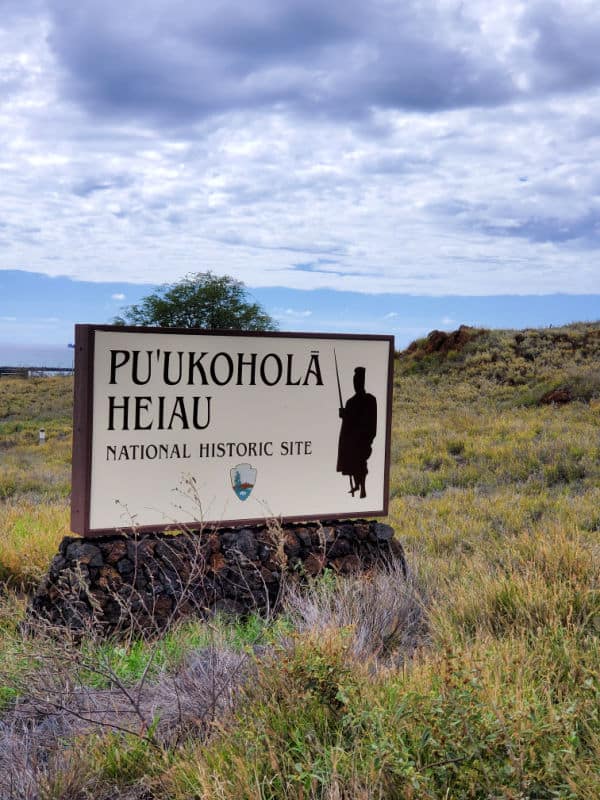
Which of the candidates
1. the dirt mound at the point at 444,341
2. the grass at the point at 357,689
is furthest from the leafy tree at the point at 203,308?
the grass at the point at 357,689

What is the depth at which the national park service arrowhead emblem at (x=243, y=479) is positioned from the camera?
638 cm

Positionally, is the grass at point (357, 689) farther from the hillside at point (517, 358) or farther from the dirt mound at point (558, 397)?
the hillside at point (517, 358)

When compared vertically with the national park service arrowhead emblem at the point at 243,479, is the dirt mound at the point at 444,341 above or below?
above

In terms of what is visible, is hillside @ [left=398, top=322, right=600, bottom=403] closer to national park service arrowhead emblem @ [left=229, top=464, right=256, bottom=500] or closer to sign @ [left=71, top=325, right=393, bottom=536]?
sign @ [left=71, top=325, right=393, bottom=536]

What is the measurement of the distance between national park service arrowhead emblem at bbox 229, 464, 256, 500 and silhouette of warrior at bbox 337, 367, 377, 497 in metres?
0.81

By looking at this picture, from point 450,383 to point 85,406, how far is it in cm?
2343

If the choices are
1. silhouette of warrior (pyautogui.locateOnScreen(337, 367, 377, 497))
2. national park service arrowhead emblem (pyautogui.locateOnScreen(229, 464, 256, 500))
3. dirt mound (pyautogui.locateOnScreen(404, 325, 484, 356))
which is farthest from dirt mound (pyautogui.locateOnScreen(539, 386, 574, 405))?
national park service arrowhead emblem (pyautogui.locateOnScreen(229, 464, 256, 500))

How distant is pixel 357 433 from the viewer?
22.7 feet

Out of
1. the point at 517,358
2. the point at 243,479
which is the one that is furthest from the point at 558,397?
the point at 243,479

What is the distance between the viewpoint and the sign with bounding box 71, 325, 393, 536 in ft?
19.4

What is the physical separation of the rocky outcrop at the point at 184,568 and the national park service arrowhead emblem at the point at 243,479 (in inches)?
11.7

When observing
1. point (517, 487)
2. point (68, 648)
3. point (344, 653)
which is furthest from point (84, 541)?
point (517, 487)

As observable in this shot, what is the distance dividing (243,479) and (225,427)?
44cm

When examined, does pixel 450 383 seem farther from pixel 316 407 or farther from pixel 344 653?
pixel 344 653
